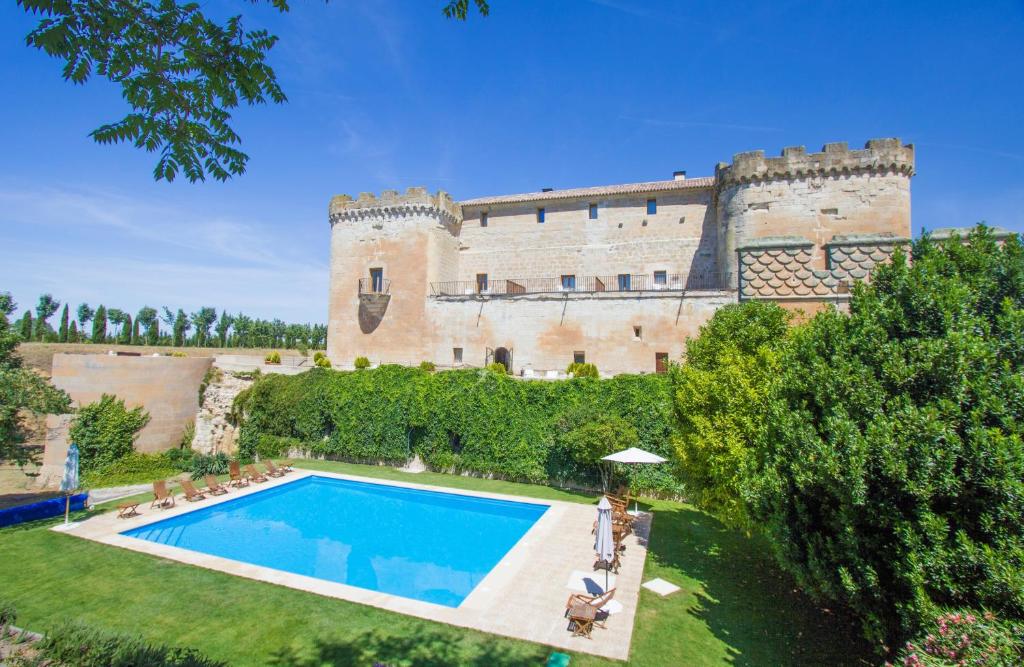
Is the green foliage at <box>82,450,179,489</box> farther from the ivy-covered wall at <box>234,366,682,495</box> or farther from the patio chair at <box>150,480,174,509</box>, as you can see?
the patio chair at <box>150,480,174,509</box>

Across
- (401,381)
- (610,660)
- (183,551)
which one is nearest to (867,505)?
(610,660)

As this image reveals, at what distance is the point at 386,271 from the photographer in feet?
92.3

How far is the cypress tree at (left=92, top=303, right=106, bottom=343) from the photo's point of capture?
51.1 metres

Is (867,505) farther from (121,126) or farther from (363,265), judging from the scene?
(363,265)

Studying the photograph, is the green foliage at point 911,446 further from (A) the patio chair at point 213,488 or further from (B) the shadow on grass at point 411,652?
(A) the patio chair at point 213,488

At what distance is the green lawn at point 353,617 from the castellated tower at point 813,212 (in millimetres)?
12994

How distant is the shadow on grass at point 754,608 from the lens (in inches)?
287

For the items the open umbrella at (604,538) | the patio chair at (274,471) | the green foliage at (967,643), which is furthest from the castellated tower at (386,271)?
the green foliage at (967,643)

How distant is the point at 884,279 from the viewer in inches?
284

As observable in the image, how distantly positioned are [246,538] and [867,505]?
13687mm

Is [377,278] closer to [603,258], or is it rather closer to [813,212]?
[603,258]

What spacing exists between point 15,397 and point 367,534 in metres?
10.5

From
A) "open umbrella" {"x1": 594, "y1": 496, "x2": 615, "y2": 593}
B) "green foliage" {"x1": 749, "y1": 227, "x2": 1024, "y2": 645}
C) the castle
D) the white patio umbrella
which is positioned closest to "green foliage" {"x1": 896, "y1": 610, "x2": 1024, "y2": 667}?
"green foliage" {"x1": 749, "y1": 227, "x2": 1024, "y2": 645}

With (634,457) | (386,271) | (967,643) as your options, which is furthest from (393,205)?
(967,643)
